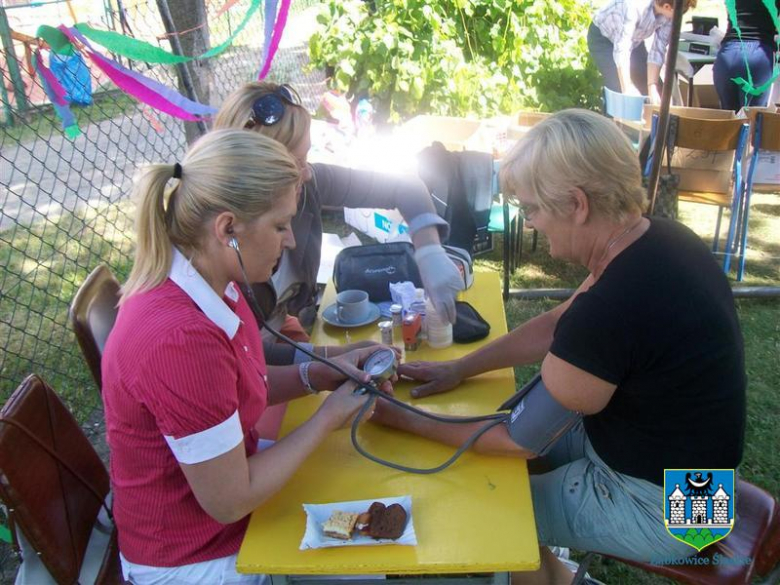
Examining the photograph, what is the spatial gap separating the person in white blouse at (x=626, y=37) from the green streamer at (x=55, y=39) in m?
4.31

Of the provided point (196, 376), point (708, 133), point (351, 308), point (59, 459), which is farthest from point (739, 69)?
point (59, 459)

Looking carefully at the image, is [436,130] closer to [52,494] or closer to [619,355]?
[619,355]

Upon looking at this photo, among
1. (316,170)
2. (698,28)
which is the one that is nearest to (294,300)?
(316,170)

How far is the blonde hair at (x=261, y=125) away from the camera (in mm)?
1989

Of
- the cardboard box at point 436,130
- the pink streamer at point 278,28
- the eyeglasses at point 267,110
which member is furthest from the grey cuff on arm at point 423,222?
the cardboard box at point 436,130

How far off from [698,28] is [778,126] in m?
3.55

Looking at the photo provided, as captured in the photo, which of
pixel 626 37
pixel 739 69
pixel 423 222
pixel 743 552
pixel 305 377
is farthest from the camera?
pixel 626 37

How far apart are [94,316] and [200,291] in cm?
69

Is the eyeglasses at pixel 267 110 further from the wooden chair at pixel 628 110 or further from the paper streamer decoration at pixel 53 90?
the wooden chair at pixel 628 110

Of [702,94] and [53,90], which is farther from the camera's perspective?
[702,94]

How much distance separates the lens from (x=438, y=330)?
201 centimetres

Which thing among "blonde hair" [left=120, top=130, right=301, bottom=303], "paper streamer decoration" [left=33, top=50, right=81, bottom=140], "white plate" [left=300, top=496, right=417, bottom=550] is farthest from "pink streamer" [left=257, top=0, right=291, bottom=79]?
"white plate" [left=300, top=496, right=417, bottom=550]

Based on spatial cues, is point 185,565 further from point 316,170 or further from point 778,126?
point 778,126

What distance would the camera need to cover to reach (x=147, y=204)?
141 cm
